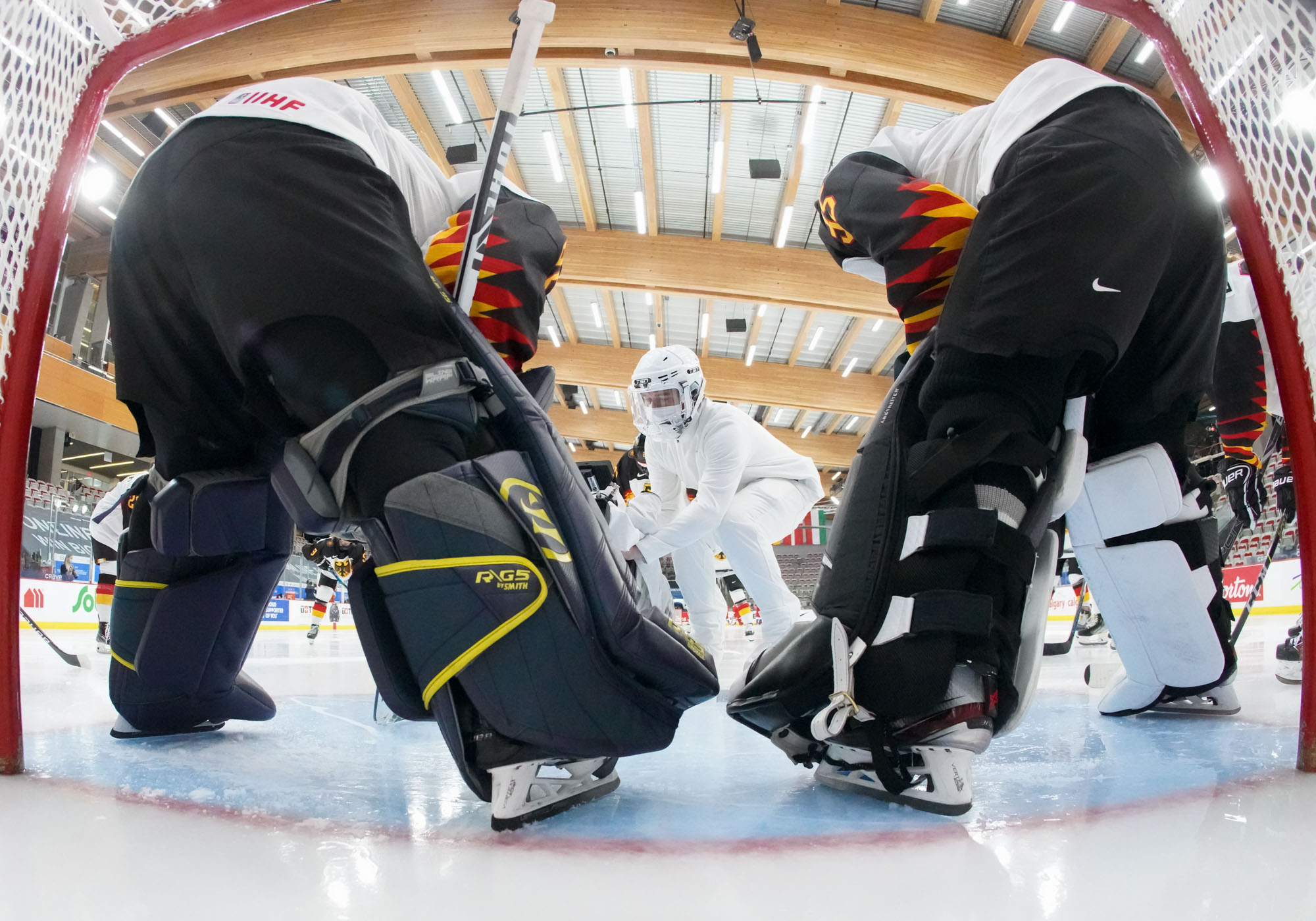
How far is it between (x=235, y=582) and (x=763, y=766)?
104 cm

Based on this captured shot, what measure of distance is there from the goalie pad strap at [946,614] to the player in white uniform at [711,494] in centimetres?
180

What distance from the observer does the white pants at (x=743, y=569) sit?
10.4 feet

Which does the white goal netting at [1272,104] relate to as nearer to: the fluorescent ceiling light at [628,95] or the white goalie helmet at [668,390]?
the white goalie helmet at [668,390]

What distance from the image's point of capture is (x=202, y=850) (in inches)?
28.7

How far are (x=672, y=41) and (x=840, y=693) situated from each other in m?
7.23

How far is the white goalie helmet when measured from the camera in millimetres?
3092

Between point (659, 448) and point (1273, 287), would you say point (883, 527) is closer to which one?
point (1273, 287)

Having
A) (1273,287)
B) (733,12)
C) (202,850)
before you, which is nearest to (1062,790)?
(1273,287)

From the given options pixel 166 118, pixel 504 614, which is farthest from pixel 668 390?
pixel 166 118

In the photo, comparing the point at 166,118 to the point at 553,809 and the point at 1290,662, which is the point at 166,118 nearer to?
the point at 553,809

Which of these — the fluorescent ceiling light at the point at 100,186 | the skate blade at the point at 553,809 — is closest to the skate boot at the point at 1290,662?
the skate blade at the point at 553,809

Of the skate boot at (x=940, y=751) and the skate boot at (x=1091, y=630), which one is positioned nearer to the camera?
the skate boot at (x=940, y=751)

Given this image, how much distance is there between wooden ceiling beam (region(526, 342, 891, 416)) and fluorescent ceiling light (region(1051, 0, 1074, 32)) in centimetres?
800

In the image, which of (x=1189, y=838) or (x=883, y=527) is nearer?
(x=1189, y=838)
